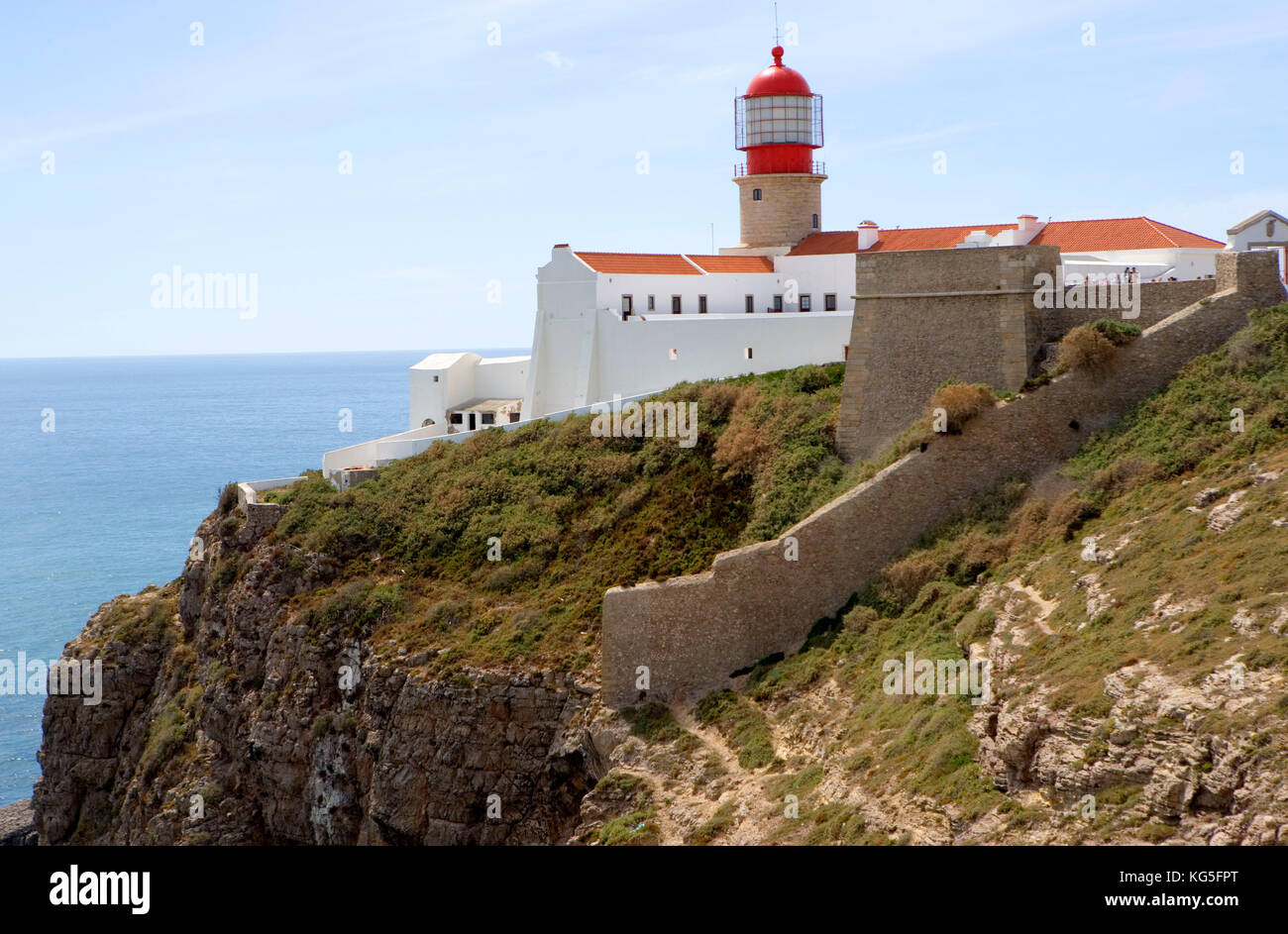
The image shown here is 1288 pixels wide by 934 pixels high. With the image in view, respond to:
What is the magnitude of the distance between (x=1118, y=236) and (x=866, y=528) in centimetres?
1312

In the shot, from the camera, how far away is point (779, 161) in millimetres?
37031

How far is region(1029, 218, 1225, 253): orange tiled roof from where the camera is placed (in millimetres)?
30062

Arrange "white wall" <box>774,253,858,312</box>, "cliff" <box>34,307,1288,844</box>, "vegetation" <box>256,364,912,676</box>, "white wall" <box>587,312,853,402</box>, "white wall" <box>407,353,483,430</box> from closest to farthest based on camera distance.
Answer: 1. "cliff" <box>34,307,1288,844</box>
2. "vegetation" <box>256,364,912,676</box>
3. "white wall" <box>587,312,853,402</box>
4. "white wall" <box>774,253,858,312</box>
5. "white wall" <box>407,353,483,430</box>

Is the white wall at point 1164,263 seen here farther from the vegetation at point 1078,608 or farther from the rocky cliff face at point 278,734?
the rocky cliff face at point 278,734

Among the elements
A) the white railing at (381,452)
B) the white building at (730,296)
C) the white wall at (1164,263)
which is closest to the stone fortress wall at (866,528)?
the white wall at (1164,263)

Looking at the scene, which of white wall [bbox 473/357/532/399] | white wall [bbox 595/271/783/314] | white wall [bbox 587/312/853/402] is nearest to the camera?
white wall [bbox 587/312/853/402]

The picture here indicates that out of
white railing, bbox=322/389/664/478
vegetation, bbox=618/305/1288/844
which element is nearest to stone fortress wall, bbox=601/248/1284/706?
vegetation, bbox=618/305/1288/844

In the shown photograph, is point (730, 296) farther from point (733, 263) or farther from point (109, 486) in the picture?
point (109, 486)

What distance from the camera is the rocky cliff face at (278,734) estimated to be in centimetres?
2342

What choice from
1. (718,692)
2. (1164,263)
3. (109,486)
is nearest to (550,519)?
(718,692)

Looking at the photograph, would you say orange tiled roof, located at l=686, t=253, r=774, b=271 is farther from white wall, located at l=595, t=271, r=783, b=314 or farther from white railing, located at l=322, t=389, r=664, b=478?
white railing, located at l=322, t=389, r=664, b=478

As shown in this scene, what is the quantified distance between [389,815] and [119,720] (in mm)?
13132

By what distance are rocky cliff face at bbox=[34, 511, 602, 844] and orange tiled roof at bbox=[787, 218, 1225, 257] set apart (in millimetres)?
14978

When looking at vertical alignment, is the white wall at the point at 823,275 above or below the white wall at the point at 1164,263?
above
